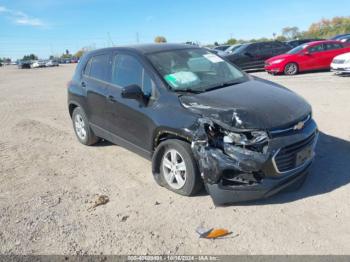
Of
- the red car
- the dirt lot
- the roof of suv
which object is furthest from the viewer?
the red car

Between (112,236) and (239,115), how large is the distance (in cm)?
182

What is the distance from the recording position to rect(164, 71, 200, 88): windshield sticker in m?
4.17

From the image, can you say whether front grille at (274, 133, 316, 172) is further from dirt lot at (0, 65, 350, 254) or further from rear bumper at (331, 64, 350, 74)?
rear bumper at (331, 64, 350, 74)

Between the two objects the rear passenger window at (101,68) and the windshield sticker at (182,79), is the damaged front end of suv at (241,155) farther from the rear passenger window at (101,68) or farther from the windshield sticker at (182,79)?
the rear passenger window at (101,68)

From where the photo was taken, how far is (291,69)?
15.3 m

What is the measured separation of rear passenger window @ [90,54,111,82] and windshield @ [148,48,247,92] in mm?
975

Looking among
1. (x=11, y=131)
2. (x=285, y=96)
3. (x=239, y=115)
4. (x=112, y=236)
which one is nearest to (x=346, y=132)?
(x=285, y=96)

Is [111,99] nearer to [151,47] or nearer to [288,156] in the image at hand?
[151,47]

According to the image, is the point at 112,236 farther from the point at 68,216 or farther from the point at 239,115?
the point at 239,115

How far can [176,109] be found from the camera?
3.85 metres

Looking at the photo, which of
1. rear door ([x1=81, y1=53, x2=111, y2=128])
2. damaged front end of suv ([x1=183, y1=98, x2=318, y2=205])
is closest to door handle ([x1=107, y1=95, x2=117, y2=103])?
rear door ([x1=81, y1=53, x2=111, y2=128])

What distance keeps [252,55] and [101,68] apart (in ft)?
45.0

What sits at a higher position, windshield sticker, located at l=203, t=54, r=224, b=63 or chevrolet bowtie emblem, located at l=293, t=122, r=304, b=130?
windshield sticker, located at l=203, t=54, r=224, b=63

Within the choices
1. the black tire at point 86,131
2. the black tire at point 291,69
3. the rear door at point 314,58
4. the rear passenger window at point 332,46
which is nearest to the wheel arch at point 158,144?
the black tire at point 86,131
